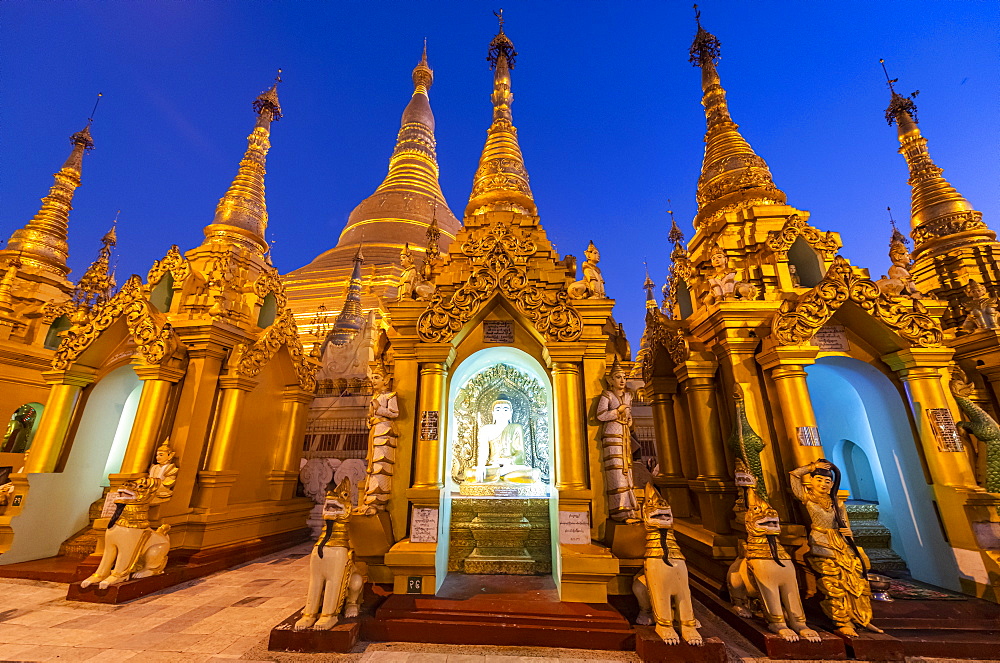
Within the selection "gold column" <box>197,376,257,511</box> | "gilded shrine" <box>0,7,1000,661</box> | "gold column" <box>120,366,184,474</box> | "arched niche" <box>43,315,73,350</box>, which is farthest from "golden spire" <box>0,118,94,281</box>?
"gold column" <box>197,376,257,511</box>

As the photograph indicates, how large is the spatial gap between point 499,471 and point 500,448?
16.4 inches

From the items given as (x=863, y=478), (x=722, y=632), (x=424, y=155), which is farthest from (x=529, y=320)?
(x=424, y=155)

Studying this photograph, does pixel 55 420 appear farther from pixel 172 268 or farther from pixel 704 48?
pixel 704 48

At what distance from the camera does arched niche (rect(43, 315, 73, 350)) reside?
467 inches

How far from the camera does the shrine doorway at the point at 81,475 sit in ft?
23.2

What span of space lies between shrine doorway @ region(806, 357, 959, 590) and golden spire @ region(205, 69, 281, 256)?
13804 millimetres

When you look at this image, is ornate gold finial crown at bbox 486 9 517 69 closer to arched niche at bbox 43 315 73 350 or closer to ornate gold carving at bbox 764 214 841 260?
ornate gold carving at bbox 764 214 841 260

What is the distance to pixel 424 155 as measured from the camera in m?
29.5

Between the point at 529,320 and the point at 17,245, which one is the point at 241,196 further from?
the point at 529,320

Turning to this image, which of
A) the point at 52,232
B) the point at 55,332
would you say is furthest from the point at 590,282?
the point at 52,232

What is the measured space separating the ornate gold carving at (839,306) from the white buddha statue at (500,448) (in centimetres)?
455

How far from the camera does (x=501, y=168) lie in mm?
9570

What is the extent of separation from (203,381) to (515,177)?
7661 millimetres

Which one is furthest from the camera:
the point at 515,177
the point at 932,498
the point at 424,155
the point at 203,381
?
the point at 424,155
